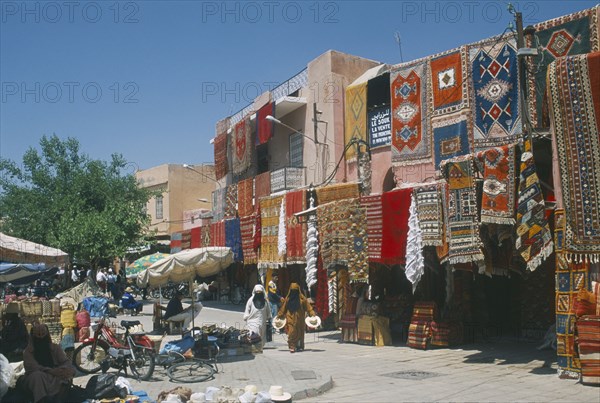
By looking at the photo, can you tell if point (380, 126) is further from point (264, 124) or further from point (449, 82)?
point (264, 124)

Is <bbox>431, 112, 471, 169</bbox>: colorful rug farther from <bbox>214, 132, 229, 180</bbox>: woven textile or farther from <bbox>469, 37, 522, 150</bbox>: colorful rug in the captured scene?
<bbox>214, 132, 229, 180</bbox>: woven textile

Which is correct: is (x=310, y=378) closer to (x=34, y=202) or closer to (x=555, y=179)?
(x=555, y=179)

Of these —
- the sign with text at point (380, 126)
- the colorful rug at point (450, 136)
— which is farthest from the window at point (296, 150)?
the colorful rug at point (450, 136)

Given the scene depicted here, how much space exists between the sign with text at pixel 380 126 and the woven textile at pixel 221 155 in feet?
35.3

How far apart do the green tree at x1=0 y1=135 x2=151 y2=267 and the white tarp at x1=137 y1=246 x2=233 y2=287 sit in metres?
14.8

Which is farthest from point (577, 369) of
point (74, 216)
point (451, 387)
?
point (74, 216)

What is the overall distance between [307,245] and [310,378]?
6502 mm

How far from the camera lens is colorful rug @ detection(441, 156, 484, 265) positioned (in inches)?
401

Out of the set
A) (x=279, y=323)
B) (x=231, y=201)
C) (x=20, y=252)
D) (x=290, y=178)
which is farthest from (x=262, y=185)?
(x=20, y=252)

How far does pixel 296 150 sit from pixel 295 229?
15.1 feet

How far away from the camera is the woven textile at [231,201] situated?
24.6 metres

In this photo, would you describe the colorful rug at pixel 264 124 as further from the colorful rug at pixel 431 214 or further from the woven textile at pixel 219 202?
the colorful rug at pixel 431 214

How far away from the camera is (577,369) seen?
8.73 meters

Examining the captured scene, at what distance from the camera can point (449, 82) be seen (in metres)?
13.7
